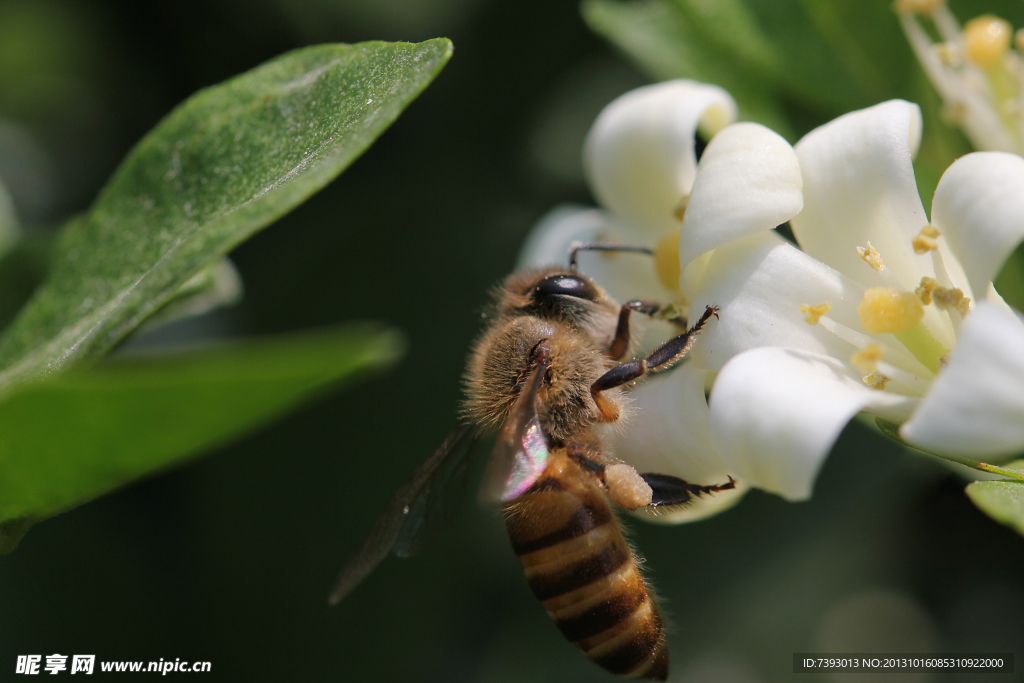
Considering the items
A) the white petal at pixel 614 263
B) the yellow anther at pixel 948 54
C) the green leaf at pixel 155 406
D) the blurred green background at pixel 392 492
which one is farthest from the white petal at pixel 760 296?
the blurred green background at pixel 392 492

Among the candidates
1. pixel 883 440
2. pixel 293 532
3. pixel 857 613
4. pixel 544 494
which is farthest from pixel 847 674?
pixel 293 532

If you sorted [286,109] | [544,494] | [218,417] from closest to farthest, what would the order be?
1. [218,417]
2. [286,109]
3. [544,494]

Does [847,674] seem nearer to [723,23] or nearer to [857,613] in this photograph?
[857,613]

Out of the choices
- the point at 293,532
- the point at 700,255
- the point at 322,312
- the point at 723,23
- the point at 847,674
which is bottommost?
the point at 847,674

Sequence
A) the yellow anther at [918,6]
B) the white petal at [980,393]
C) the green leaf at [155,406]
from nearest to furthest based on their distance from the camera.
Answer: the green leaf at [155,406] < the white petal at [980,393] < the yellow anther at [918,6]

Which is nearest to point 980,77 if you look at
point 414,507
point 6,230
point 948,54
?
point 948,54

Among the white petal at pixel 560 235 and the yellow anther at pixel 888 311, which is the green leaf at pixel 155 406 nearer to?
the yellow anther at pixel 888 311

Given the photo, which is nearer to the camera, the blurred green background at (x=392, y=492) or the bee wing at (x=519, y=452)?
the bee wing at (x=519, y=452)
